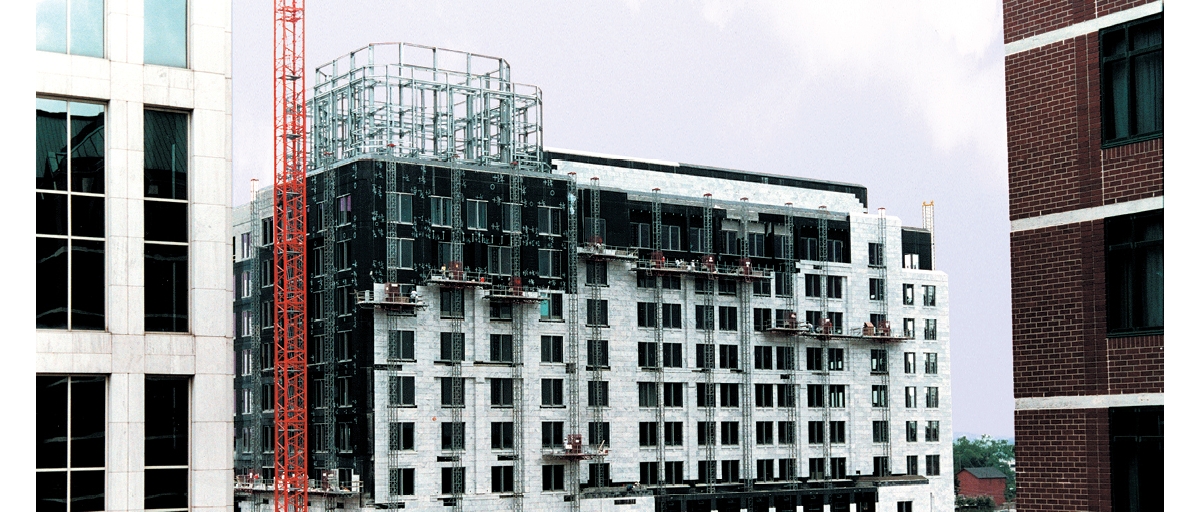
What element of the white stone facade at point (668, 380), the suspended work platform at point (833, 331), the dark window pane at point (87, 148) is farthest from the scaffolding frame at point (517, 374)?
the dark window pane at point (87, 148)

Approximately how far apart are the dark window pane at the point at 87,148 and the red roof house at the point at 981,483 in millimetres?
165500

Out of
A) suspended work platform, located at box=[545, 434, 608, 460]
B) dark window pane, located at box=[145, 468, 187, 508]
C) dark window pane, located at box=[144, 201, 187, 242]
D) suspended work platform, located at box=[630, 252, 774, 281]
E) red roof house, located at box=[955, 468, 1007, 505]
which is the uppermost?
suspended work platform, located at box=[630, 252, 774, 281]

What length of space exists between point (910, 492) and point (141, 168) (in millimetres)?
94585

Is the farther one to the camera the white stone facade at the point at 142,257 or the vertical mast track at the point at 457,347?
the vertical mast track at the point at 457,347

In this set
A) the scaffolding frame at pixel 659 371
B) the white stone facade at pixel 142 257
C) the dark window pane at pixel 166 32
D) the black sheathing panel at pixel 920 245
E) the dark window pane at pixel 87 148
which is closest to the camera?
the white stone facade at pixel 142 257

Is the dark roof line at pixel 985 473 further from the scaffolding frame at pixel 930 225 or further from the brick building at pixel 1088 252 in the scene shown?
the brick building at pixel 1088 252

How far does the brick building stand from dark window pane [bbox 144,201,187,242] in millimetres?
19620

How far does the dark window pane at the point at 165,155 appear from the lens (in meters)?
34.1

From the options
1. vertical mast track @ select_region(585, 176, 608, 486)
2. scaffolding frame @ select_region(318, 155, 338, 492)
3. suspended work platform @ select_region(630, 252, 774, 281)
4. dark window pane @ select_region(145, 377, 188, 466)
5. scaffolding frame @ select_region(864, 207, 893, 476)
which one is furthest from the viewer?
scaffolding frame @ select_region(864, 207, 893, 476)

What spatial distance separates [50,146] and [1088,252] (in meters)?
23.2

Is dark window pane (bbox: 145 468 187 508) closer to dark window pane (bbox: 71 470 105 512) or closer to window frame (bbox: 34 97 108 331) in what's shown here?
dark window pane (bbox: 71 470 105 512)

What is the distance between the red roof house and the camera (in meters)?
184

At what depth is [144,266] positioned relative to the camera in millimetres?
33594

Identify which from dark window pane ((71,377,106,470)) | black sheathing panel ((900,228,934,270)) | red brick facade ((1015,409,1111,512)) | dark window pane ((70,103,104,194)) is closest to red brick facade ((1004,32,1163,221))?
red brick facade ((1015,409,1111,512))
